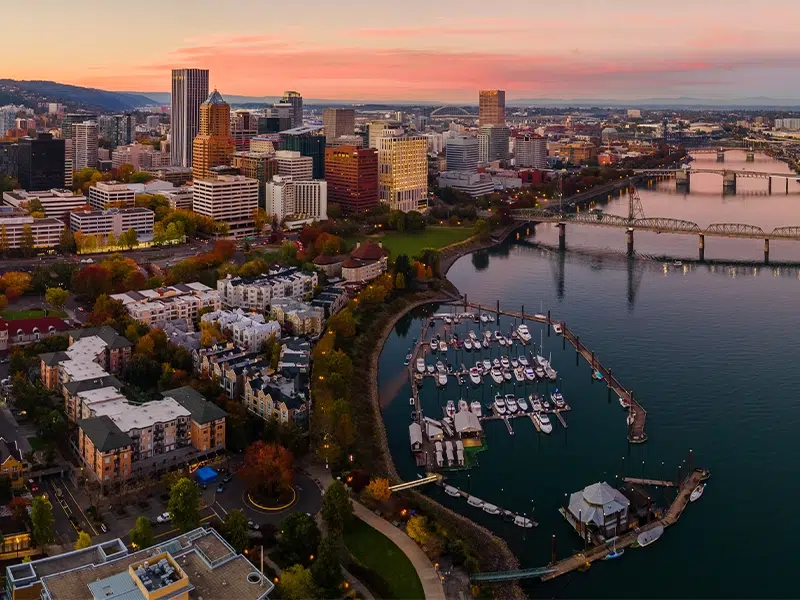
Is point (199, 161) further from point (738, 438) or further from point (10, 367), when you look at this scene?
point (738, 438)

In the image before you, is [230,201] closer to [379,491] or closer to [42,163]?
[42,163]

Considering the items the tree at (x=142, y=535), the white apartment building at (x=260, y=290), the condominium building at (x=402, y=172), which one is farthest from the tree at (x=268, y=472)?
the condominium building at (x=402, y=172)

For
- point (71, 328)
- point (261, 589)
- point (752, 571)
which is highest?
point (71, 328)

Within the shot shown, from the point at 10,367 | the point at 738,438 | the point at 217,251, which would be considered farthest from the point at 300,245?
the point at 738,438

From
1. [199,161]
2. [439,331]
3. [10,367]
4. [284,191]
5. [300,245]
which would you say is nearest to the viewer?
[10,367]

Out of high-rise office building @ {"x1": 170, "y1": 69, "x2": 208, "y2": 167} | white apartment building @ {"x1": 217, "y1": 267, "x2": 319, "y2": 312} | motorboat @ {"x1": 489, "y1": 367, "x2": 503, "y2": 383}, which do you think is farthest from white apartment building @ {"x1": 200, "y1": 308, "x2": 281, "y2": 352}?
high-rise office building @ {"x1": 170, "y1": 69, "x2": 208, "y2": 167}

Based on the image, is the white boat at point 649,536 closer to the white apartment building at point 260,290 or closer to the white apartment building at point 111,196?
the white apartment building at point 260,290
